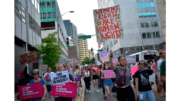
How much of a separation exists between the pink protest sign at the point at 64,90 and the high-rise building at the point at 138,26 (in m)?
40.2

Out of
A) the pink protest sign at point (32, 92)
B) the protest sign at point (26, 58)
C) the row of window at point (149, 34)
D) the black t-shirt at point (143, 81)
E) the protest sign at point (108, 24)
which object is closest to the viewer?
the pink protest sign at point (32, 92)

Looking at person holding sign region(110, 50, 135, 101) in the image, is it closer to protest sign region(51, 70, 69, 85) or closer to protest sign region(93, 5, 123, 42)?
protest sign region(51, 70, 69, 85)

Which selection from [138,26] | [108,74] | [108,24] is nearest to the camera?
[108,24]

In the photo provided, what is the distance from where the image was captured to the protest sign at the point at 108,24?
21.2 ft

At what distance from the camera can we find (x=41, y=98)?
4.61 meters

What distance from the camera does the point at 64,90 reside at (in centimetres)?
495

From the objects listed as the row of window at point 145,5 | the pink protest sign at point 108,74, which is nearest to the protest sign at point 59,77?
the pink protest sign at point 108,74

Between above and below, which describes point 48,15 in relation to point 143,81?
above

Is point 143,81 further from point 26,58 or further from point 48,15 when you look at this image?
point 48,15

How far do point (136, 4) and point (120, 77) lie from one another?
43620mm

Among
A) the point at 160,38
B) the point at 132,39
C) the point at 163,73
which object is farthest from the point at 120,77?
the point at 160,38

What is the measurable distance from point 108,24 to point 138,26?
3991 centimetres

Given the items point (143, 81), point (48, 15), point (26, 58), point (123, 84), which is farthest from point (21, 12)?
point (48, 15)

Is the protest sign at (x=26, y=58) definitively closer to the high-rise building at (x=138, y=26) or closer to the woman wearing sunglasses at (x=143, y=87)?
the woman wearing sunglasses at (x=143, y=87)
